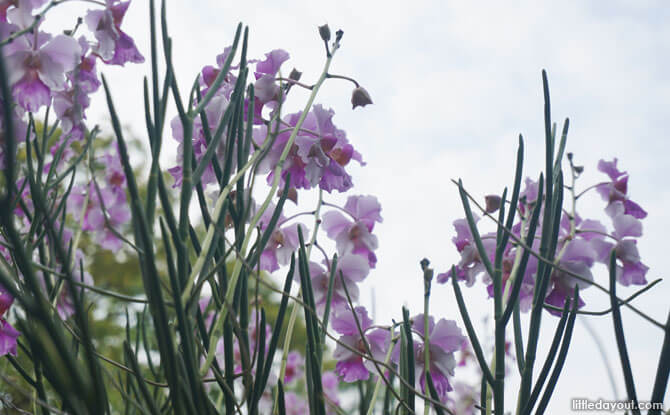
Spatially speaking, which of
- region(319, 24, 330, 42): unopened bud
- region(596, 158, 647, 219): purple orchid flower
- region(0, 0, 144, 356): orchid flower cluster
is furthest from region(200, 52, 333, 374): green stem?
region(596, 158, 647, 219): purple orchid flower

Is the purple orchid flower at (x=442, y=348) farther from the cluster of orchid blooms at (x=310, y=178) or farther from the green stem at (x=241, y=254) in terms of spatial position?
the green stem at (x=241, y=254)

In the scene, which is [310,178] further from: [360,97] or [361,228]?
[361,228]

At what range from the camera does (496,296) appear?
712 mm

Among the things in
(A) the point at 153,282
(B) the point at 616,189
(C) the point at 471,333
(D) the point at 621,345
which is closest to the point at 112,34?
(A) the point at 153,282

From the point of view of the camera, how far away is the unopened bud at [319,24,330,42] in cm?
83

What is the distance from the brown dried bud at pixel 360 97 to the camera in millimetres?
908

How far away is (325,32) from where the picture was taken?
836 millimetres

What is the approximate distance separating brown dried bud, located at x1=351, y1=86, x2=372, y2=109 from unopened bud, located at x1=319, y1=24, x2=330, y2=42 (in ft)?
0.32

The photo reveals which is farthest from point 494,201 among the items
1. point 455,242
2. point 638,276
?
point 638,276

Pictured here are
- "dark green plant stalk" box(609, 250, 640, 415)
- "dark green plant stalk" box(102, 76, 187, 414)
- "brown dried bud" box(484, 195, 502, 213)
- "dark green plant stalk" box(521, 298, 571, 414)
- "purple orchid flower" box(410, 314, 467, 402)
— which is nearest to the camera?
"dark green plant stalk" box(102, 76, 187, 414)

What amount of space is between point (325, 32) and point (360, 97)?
0.38ft

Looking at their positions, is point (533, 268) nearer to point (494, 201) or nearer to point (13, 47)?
point (494, 201)

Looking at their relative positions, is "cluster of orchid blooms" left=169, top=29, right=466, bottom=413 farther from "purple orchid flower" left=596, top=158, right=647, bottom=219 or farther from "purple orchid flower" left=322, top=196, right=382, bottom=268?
"purple orchid flower" left=596, top=158, right=647, bottom=219

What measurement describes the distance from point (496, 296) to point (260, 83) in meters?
0.41
